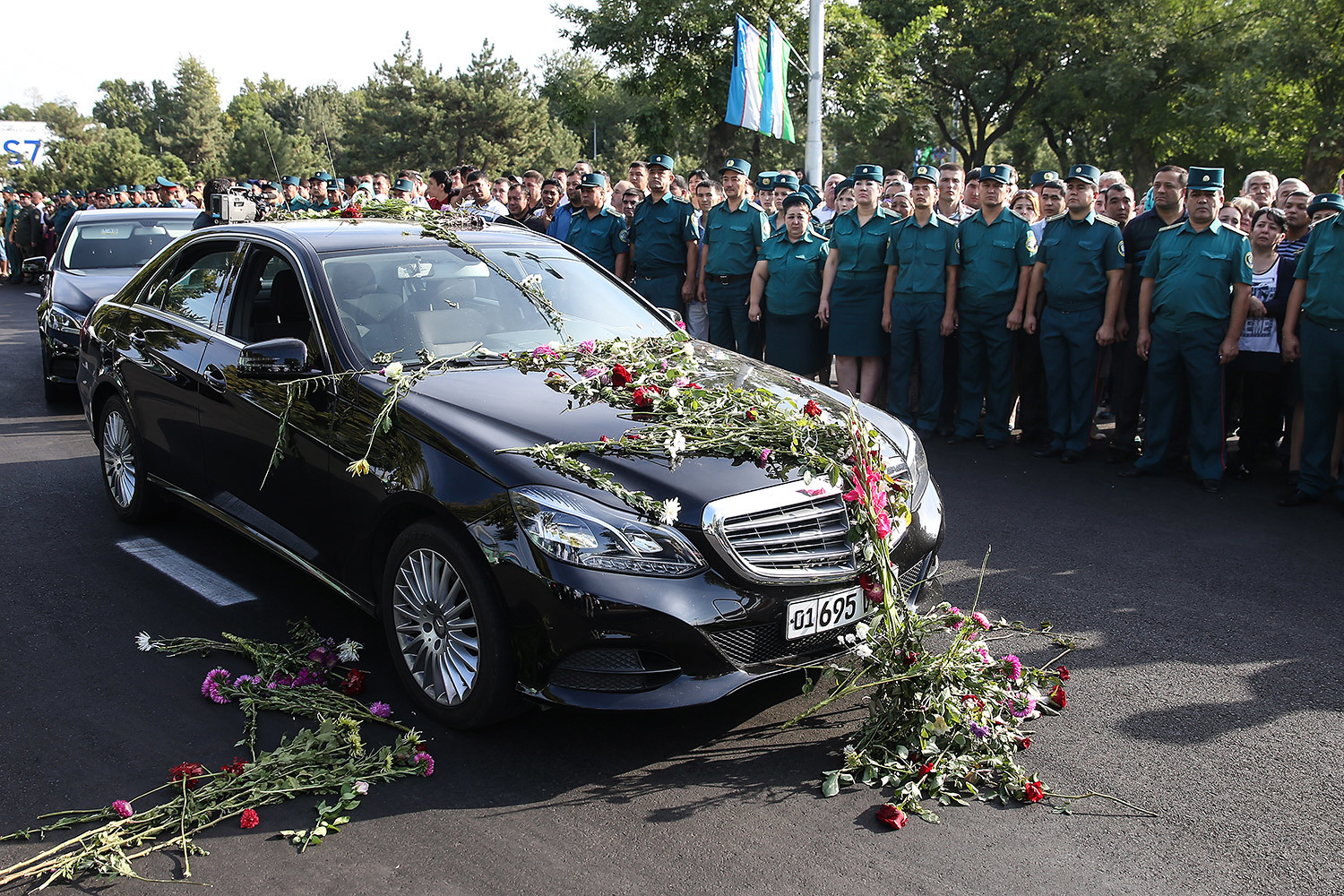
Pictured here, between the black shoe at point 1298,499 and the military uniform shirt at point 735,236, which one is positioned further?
the military uniform shirt at point 735,236

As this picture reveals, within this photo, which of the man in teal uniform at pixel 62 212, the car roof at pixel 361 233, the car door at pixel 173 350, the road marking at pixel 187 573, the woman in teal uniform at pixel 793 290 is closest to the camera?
the car roof at pixel 361 233

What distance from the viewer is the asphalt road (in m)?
3.06

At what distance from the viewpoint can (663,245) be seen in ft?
33.9

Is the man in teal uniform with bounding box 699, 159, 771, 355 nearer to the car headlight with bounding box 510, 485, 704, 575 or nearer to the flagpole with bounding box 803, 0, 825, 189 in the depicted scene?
the car headlight with bounding box 510, 485, 704, 575

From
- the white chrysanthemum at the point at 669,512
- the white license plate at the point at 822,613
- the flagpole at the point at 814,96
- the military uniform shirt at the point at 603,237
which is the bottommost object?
the white license plate at the point at 822,613

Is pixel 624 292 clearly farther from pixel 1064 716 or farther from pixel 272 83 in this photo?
pixel 272 83

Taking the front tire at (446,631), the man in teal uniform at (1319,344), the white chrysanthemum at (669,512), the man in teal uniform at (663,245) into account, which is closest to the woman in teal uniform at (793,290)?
the man in teal uniform at (663,245)

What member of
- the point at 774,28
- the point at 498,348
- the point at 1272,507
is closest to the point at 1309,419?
the point at 1272,507

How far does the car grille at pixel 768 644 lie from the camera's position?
346 cm

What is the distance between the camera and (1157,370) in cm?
767

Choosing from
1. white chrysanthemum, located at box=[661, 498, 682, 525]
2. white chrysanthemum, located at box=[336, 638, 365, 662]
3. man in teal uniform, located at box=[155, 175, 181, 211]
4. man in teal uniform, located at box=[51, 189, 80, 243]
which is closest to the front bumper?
white chrysanthemum, located at box=[661, 498, 682, 525]

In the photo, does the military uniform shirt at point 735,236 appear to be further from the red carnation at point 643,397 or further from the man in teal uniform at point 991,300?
the red carnation at point 643,397

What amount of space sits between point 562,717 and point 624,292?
7.70ft

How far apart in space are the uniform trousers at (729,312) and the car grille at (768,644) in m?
6.52
